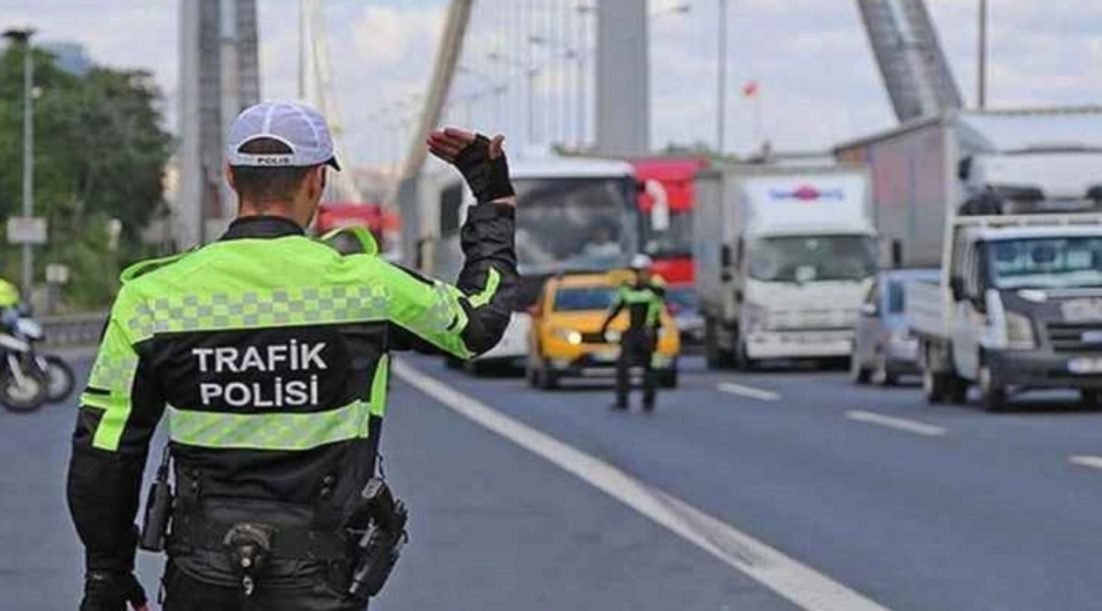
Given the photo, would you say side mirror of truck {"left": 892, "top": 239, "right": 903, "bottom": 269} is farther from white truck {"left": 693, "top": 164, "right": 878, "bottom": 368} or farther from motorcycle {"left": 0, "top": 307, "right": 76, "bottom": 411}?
motorcycle {"left": 0, "top": 307, "right": 76, "bottom": 411}

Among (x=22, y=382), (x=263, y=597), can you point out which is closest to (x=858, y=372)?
(x=22, y=382)

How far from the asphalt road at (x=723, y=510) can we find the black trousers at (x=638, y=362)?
0.30 m

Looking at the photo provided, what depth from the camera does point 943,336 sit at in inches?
1224

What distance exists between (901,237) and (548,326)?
260 inches

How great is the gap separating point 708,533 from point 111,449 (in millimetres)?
10420

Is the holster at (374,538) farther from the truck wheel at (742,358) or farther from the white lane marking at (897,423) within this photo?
the truck wheel at (742,358)

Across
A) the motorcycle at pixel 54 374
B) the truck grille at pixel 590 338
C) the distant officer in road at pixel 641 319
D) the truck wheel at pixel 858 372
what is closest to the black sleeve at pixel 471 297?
the distant officer in road at pixel 641 319

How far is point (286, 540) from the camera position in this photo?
519 centimetres

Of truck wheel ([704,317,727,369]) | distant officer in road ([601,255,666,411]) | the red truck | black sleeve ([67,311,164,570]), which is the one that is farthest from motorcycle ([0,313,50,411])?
the red truck

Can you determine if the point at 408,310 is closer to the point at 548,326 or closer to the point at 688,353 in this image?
the point at 548,326

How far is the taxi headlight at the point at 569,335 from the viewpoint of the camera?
36.6 m

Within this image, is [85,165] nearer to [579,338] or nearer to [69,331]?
[69,331]

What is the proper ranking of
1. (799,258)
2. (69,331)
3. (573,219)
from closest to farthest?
(799,258) → (573,219) → (69,331)

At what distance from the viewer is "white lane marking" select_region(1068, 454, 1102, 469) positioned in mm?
20281
